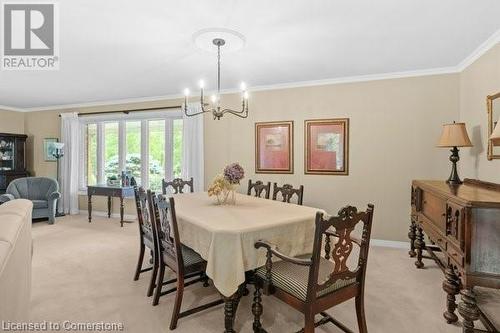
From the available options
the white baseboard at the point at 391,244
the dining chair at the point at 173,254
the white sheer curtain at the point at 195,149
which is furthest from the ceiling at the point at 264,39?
the white baseboard at the point at 391,244

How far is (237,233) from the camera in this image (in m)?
1.86

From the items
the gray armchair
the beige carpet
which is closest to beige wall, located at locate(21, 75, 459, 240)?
the beige carpet

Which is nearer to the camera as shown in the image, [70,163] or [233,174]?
[233,174]

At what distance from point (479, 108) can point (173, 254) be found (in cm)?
338

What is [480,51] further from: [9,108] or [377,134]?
[9,108]

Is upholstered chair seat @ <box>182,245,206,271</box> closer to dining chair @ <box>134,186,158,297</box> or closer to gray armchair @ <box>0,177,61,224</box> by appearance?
dining chair @ <box>134,186,158,297</box>

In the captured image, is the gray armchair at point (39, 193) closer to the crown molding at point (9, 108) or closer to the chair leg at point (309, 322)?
the crown molding at point (9, 108)

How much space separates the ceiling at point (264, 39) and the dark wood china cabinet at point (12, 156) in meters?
2.18

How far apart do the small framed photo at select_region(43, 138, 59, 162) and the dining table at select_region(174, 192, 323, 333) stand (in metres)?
5.15

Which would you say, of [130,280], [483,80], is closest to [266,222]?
[130,280]

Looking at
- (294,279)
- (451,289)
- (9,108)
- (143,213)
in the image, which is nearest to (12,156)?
(9,108)

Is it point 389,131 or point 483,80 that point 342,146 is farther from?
point 483,80

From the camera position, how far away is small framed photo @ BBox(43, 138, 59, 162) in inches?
245

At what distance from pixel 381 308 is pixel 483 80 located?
2512 millimetres
